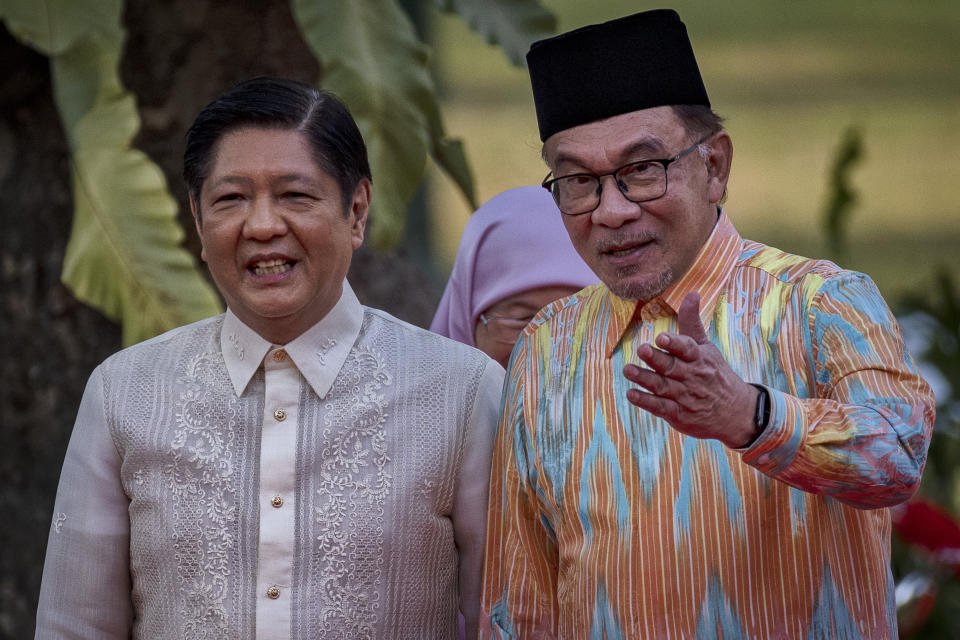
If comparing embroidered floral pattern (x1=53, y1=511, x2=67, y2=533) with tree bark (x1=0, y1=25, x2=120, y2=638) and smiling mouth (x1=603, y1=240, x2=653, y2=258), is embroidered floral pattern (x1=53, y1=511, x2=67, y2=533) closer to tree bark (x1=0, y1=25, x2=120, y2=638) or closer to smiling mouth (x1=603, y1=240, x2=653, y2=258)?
smiling mouth (x1=603, y1=240, x2=653, y2=258)

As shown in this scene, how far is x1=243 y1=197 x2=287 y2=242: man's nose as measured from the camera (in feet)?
5.40

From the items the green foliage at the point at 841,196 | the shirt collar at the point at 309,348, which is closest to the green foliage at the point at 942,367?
the green foliage at the point at 841,196

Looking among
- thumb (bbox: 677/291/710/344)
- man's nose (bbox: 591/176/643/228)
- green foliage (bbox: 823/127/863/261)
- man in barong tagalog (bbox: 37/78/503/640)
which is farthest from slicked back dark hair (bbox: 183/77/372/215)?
green foliage (bbox: 823/127/863/261)

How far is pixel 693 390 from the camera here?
1.29 metres

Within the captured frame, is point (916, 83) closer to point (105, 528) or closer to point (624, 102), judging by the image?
point (624, 102)

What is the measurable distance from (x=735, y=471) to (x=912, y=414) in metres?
0.25

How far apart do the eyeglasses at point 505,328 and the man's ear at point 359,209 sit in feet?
1.68

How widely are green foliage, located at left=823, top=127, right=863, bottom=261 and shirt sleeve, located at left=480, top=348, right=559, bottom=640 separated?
288 centimetres

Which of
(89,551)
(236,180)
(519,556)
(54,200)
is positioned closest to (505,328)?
(519,556)

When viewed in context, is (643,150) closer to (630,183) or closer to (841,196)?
(630,183)

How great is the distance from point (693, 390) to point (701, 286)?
0.37 m

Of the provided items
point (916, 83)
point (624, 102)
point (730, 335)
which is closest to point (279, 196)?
point (624, 102)

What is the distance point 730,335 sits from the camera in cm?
157

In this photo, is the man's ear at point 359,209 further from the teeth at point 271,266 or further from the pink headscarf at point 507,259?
the pink headscarf at point 507,259
